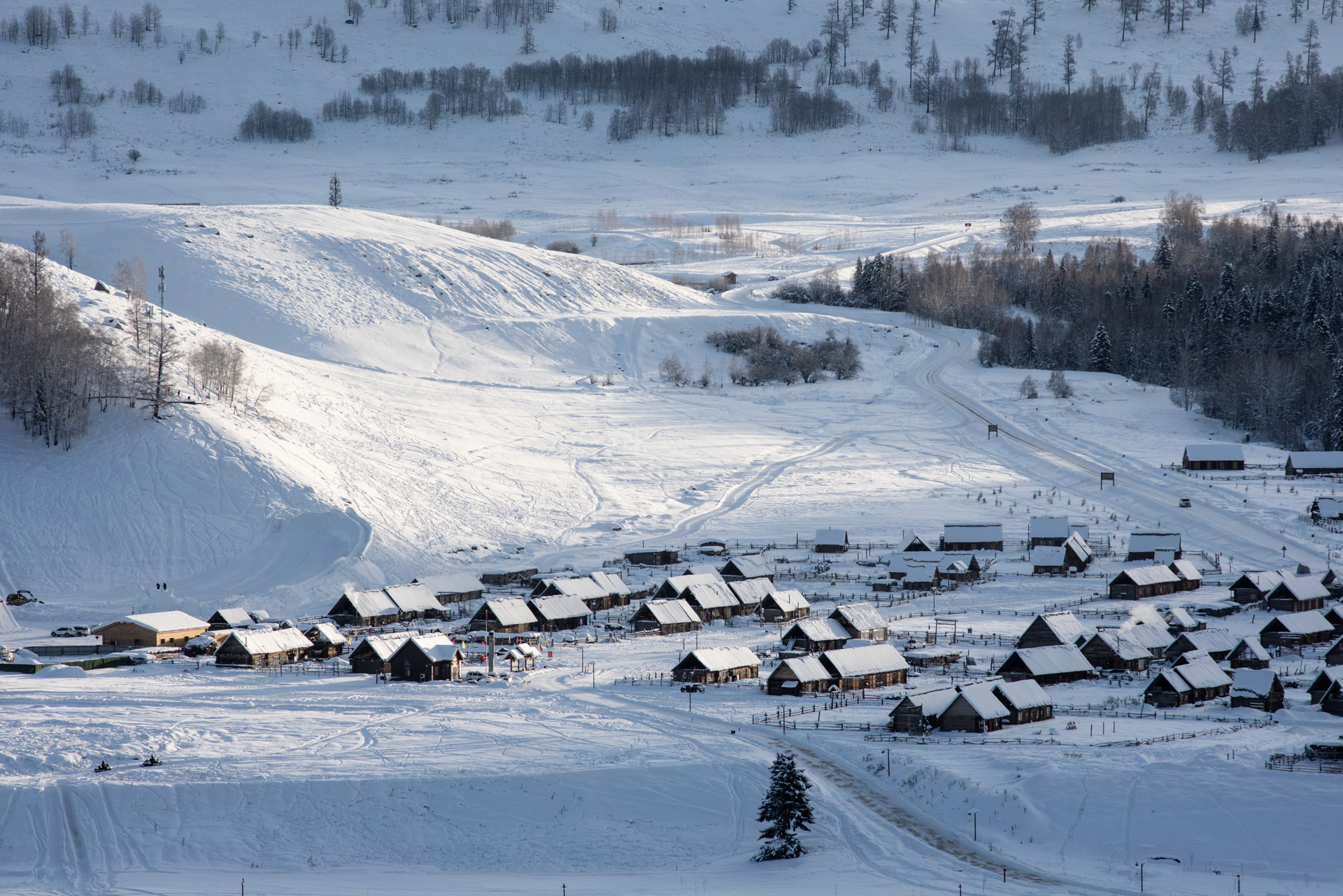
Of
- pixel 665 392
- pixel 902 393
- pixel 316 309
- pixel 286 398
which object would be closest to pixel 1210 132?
pixel 902 393

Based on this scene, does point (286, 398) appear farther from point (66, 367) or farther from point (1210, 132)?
point (1210, 132)

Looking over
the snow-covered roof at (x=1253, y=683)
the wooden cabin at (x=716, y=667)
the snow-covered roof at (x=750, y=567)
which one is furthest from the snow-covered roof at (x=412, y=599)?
the snow-covered roof at (x=1253, y=683)

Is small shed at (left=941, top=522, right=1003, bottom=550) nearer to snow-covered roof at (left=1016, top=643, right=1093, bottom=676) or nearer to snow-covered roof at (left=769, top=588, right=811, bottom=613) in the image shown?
snow-covered roof at (left=769, top=588, right=811, bottom=613)

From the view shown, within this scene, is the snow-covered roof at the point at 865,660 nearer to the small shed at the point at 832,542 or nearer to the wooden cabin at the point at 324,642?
the wooden cabin at the point at 324,642

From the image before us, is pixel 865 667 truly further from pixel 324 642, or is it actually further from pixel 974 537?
pixel 974 537

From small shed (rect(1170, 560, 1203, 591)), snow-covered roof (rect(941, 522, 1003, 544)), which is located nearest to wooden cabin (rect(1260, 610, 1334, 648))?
small shed (rect(1170, 560, 1203, 591))
